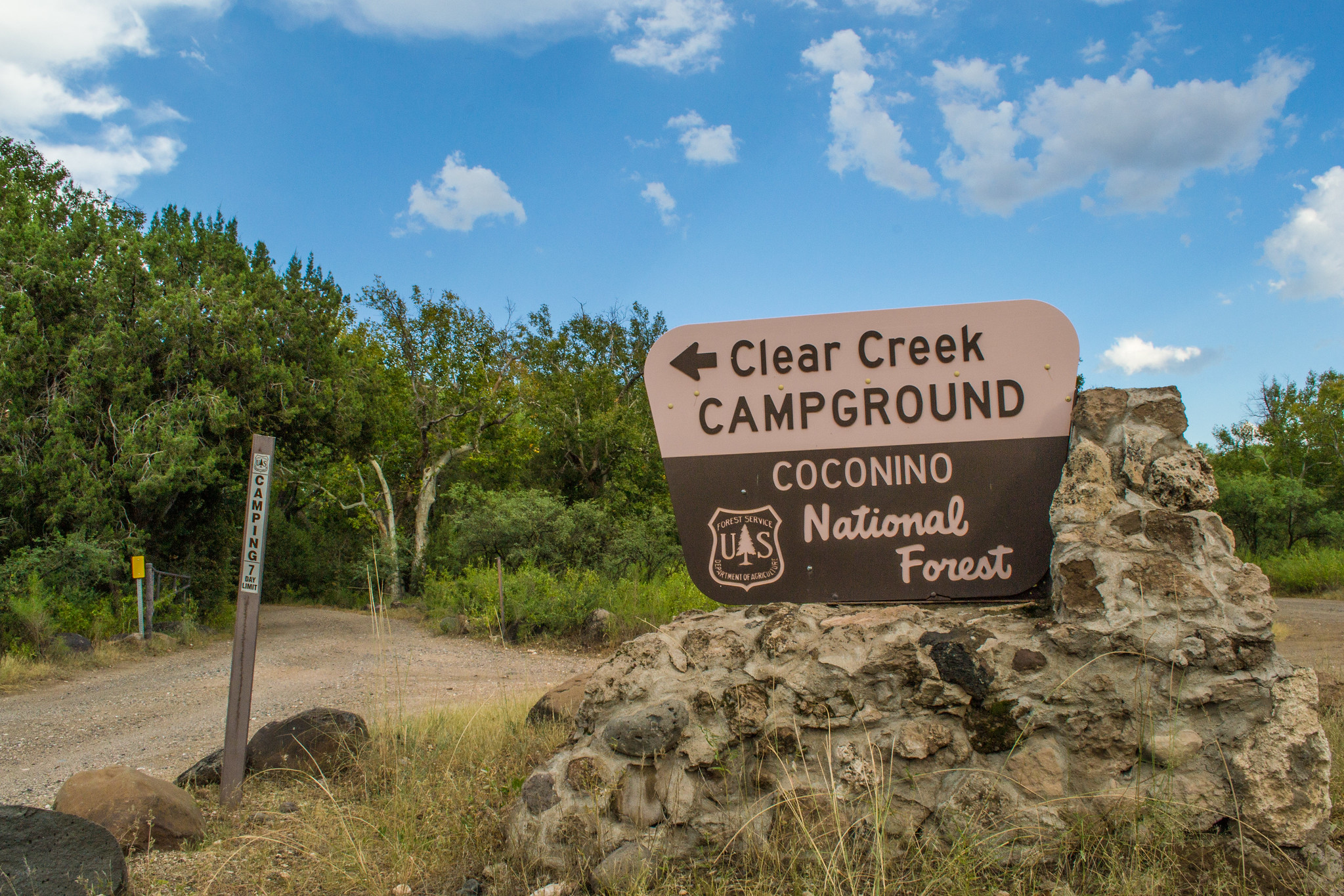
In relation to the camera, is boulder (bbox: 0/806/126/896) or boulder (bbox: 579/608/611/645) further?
boulder (bbox: 579/608/611/645)

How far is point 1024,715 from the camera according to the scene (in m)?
2.69


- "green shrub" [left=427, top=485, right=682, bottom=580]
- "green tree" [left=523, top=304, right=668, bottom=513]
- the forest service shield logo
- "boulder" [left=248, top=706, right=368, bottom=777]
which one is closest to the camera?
the forest service shield logo

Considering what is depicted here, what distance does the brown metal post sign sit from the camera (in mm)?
3244

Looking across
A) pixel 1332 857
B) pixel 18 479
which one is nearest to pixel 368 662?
pixel 18 479

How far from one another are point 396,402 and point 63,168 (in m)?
12.1

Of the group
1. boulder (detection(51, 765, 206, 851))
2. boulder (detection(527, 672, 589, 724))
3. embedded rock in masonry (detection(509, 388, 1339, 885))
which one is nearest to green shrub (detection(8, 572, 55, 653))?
boulder (detection(51, 765, 206, 851))

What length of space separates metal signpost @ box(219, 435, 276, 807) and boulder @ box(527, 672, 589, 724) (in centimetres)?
168

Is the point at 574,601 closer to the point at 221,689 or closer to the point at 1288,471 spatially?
the point at 221,689

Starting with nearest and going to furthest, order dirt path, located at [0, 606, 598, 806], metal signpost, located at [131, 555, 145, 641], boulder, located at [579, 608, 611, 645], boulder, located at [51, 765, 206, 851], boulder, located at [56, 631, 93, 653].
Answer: boulder, located at [51, 765, 206, 851], dirt path, located at [0, 606, 598, 806], boulder, located at [56, 631, 93, 653], metal signpost, located at [131, 555, 145, 641], boulder, located at [579, 608, 611, 645]

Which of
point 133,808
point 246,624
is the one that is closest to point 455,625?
point 246,624

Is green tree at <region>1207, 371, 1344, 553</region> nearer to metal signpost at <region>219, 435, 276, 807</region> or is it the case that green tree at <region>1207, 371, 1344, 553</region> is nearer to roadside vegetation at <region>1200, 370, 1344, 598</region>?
roadside vegetation at <region>1200, 370, 1344, 598</region>

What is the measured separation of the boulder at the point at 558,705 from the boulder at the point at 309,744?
1043mm

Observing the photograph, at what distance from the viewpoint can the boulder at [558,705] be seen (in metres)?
4.98

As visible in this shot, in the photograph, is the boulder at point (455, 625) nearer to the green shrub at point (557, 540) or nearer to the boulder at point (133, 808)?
the green shrub at point (557, 540)
